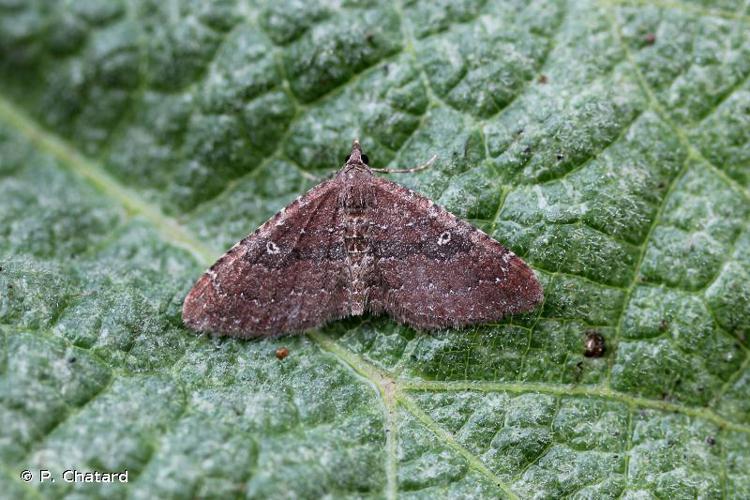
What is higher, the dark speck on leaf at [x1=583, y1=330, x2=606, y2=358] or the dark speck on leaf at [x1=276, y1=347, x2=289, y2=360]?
the dark speck on leaf at [x1=276, y1=347, x2=289, y2=360]

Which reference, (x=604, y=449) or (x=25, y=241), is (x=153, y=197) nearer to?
(x=25, y=241)

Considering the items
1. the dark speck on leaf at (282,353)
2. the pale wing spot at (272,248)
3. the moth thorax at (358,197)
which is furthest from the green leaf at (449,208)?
the pale wing spot at (272,248)

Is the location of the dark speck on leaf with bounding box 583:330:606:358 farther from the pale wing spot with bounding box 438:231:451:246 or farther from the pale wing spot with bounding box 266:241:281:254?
the pale wing spot with bounding box 266:241:281:254

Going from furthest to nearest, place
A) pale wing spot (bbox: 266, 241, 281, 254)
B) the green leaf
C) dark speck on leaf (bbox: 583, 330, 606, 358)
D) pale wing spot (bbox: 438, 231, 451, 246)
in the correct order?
pale wing spot (bbox: 266, 241, 281, 254), pale wing spot (bbox: 438, 231, 451, 246), dark speck on leaf (bbox: 583, 330, 606, 358), the green leaf

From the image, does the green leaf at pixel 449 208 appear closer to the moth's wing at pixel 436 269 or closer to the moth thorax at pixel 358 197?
the moth's wing at pixel 436 269

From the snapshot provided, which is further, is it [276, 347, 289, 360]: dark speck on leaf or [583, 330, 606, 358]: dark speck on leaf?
[276, 347, 289, 360]: dark speck on leaf

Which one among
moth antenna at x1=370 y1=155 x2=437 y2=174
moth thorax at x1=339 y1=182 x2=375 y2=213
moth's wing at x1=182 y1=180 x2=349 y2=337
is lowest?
moth's wing at x1=182 y1=180 x2=349 y2=337

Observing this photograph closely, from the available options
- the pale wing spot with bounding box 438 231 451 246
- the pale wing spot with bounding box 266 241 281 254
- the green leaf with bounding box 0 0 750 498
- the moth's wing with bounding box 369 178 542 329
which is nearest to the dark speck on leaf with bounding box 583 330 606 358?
the green leaf with bounding box 0 0 750 498

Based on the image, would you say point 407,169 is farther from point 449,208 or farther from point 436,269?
point 436,269
